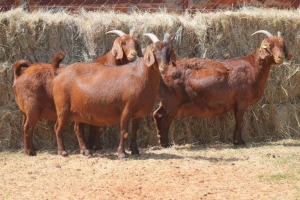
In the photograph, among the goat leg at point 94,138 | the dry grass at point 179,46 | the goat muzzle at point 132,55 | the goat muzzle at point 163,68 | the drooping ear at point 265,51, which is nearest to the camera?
the goat muzzle at point 163,68

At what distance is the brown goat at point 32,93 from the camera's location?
980 cm

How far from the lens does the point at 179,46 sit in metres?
11.2

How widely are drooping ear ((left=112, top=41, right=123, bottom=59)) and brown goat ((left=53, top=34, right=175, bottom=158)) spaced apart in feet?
1.52

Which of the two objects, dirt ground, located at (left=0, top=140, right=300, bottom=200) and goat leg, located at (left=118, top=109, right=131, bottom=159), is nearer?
dirt ground, located at (left=0, top=140, right=300, bottom=200)

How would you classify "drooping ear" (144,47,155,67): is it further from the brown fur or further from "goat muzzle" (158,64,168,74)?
the brown fur

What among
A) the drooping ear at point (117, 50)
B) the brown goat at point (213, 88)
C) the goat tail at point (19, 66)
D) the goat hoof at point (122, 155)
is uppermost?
the drooping ear at point (117, 50)

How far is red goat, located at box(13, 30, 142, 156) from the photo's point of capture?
9.81 m

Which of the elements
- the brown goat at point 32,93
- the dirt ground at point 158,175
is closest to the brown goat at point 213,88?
the dirt ground at point 158,175

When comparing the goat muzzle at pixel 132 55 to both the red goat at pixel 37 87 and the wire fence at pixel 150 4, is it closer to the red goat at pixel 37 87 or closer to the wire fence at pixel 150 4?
the red goat at pixel 37 87

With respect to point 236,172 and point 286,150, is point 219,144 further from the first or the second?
point 236,172

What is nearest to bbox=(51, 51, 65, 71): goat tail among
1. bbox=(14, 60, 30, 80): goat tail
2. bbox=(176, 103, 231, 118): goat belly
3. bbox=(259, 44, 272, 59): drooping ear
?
bbox=(14, 60, 30, 80): goat tail

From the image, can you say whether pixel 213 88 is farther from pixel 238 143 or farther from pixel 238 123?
pixel 238 143

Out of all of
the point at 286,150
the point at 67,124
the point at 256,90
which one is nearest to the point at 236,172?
the point at 286,150

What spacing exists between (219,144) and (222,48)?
1861mm
